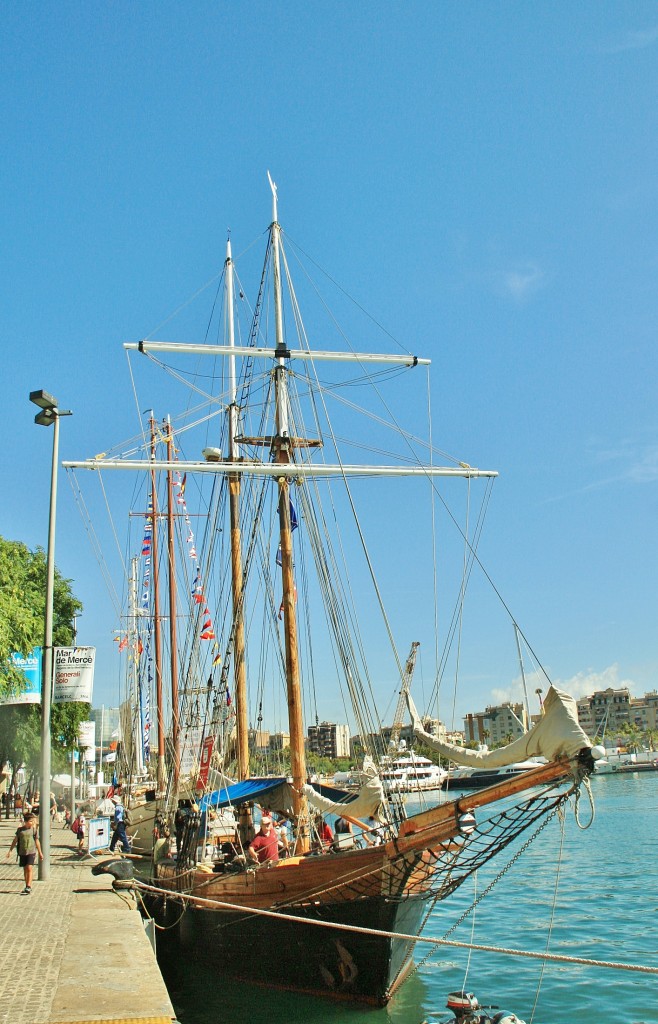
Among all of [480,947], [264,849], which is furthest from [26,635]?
[480,947]

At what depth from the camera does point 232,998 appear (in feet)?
53.1

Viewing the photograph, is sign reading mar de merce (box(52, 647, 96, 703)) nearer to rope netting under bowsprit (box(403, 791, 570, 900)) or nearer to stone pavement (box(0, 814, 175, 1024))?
stone pavement (box(0, 814, 175, 1024))

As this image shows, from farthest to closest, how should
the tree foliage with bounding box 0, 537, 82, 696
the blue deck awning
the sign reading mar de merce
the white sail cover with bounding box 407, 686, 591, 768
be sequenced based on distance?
the tree foliage with bounding box 0, 537, 82, 696, the sign reading mar de merce, the blue deck awning, the white sail cover with bounding box 407, 686, 591, 768

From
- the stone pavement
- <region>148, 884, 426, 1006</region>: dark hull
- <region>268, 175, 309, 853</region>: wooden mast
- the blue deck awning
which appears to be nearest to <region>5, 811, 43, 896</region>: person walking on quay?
the stone pavement

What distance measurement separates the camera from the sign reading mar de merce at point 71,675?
20.0m

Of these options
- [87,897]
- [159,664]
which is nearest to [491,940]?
[87,897]

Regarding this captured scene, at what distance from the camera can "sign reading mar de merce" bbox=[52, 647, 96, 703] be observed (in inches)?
787

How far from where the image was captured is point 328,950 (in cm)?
1494

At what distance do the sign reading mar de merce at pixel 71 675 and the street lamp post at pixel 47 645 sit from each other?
86 centimetres

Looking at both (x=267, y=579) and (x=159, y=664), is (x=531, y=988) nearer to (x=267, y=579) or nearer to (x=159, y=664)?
(x=267, y=579)

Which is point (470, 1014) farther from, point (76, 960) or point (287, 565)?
point (287, 565)

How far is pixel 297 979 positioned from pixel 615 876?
20.1 m

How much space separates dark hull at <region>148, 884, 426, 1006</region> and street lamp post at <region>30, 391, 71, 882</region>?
4408 millimetres

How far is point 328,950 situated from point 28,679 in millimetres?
13098
